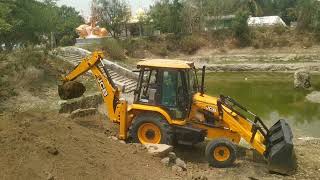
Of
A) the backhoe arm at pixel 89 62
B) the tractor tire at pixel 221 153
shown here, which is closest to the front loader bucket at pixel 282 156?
the tractor tire at pixel 221 153

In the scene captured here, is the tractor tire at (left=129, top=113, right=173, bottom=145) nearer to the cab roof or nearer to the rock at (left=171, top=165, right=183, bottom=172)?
the rock at (left=171, top=165, right=183, bottom=172)

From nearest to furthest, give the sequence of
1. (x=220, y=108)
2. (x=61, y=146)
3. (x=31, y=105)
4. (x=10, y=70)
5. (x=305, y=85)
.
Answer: (x=61, y=146)
(x=220, y=108)
(x=31, y=105)
(x=10, y=70)
(x=305, y=85)

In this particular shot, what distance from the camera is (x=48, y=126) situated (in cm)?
990

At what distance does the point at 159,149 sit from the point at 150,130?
3.08 feet

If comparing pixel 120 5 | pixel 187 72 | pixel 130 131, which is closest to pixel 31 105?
pixel 130 131

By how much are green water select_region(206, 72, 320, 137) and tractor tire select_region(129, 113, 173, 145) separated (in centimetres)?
684

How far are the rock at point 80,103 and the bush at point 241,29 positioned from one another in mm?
31455

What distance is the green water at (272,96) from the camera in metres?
19.1

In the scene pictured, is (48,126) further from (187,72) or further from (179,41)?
(179,41)

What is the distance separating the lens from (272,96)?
26.7 meters

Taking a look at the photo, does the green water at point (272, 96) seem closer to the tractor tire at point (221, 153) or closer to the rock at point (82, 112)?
the tractor tire at point (221, 153)

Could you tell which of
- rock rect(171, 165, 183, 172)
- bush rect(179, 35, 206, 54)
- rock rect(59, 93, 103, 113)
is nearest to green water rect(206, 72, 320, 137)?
rock rect(59, 93, 103, 113)

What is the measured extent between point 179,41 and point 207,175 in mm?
38090

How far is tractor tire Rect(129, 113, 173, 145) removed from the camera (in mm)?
11102
